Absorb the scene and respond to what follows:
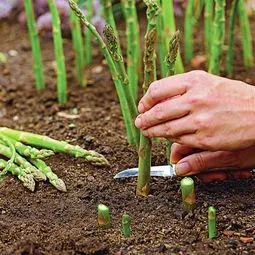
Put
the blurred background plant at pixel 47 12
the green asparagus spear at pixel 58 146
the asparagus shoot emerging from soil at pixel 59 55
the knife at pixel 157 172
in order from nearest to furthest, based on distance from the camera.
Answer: the knife at pixel 157 172 → the green asparagus spear at pixel 58 146 → the asparagus shoot emerging from soil at pixel 59 55 → the blurred background plant at pixel 47 12

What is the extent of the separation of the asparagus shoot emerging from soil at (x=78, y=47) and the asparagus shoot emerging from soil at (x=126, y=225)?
1135mm

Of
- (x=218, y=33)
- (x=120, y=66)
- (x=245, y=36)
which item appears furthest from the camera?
(x=245, y=36)

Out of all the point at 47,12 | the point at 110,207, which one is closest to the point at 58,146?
the point at 110,207

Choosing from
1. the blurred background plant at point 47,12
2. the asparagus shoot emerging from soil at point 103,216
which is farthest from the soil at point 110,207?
the blurred background plant at point 47,12

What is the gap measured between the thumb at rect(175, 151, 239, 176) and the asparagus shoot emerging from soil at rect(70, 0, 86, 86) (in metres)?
1.00

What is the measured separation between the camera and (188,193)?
1809 millimetres

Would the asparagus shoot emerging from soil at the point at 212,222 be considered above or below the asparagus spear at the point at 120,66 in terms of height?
below

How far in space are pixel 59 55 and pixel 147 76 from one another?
34.1 inches

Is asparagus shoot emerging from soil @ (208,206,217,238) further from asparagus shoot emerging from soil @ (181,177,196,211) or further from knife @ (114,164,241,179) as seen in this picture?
knife @ (114,164,241,179)

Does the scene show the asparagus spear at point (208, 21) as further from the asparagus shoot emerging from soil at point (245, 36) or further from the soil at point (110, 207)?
the soil at point (110, 207)

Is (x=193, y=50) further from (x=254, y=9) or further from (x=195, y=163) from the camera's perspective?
(x=195, y=163)

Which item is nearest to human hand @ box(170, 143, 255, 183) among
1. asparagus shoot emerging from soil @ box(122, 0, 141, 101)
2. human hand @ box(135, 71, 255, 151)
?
human hand @ box(135, 71, 255, 151)

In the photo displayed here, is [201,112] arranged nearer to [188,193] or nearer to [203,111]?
[203,111]

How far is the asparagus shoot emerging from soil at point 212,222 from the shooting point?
1.68m
